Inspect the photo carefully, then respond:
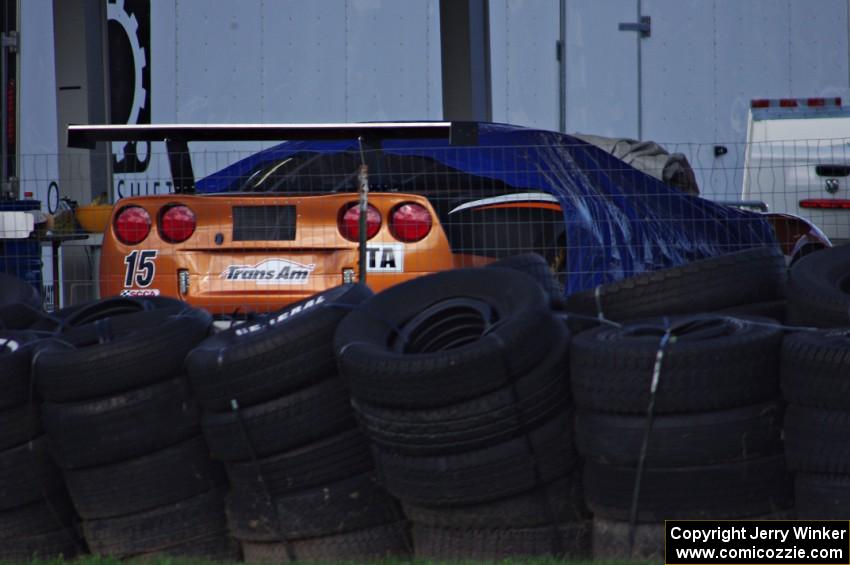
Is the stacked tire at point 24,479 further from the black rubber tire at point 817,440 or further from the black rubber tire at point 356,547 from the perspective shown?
the black rubber tire at point 817,440

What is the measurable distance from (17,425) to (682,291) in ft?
8.68

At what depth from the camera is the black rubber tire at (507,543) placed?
182 inches

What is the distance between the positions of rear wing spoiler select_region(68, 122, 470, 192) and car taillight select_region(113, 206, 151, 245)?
43 cm

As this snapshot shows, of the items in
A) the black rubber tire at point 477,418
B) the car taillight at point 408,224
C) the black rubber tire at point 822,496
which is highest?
the car taillight at point 408,224

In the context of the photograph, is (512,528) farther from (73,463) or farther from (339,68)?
(339,68)

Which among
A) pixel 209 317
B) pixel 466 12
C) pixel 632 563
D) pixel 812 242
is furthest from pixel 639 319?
pixel 466 12

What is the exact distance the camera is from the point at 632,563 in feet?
14.3

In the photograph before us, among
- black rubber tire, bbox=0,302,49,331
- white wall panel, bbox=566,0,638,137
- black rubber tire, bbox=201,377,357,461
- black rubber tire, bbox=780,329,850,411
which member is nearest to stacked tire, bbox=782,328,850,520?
black rubber tire, bbox=780,329,850,411

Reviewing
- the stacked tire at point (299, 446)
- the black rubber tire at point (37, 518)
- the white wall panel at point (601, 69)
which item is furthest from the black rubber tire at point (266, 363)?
the white wall panel at point (601, 69)

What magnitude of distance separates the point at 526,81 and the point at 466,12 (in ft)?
5.02

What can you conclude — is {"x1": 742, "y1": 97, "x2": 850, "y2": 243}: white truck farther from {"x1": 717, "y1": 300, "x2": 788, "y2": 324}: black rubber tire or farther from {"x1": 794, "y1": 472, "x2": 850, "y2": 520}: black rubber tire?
A: {"x1": 794, "y1": 472, "x2": 850, "y2": 520}: black rubber tire

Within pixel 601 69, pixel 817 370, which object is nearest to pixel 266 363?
pixel 817 370

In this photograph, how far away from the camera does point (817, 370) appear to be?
14.2ft

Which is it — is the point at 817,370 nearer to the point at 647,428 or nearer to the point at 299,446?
the point at 647,428
